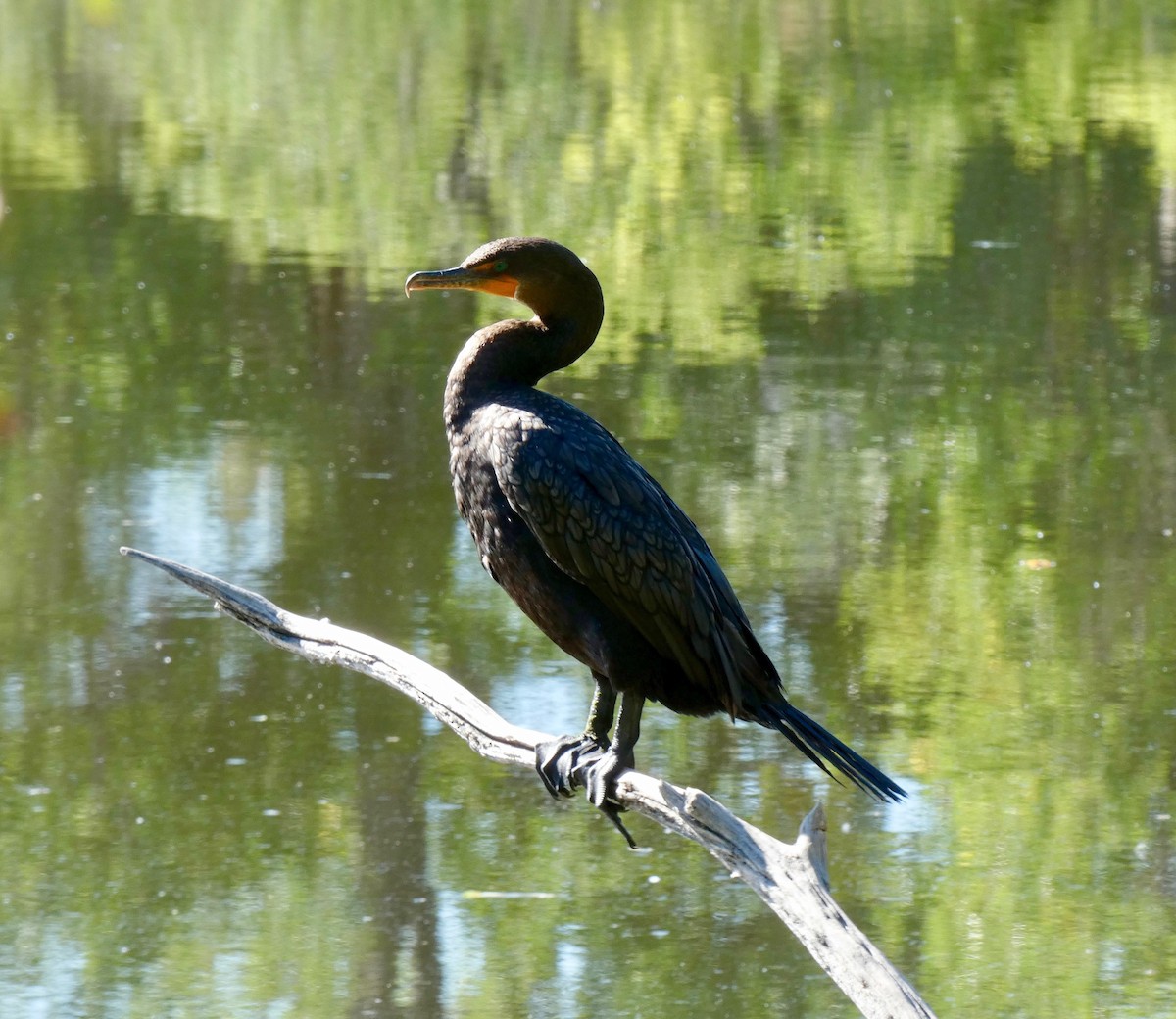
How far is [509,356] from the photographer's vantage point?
→ 11.7ft

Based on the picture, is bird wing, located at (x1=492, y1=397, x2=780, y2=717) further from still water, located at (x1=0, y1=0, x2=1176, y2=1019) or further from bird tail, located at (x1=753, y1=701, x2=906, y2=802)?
still water, located at (x1=0, y1=0, x2=1176, y2=1019)

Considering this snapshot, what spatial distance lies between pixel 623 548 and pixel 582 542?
0.08 meters

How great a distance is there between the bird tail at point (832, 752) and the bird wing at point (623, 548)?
41mm

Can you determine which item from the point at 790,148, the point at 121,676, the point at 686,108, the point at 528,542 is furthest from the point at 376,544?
the point at 686,108

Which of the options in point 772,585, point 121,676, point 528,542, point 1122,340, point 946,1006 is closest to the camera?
point 528,542

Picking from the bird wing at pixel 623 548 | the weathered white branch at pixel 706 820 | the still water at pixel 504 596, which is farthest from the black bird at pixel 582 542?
the still water at pixel 504 596

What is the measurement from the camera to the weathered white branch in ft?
9.05

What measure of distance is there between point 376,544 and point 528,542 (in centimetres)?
365

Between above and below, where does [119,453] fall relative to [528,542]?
below

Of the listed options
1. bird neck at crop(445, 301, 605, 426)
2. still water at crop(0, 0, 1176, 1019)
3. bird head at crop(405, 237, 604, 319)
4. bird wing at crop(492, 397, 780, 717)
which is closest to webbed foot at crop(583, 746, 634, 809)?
bird wing at crop(492, 397, 780, 717)

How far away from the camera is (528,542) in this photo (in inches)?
136

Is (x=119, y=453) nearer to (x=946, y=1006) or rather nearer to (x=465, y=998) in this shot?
(x=465, y=998)

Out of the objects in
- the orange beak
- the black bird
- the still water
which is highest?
the orange beak

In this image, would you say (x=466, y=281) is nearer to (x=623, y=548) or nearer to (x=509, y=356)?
(x=509, y=356)
